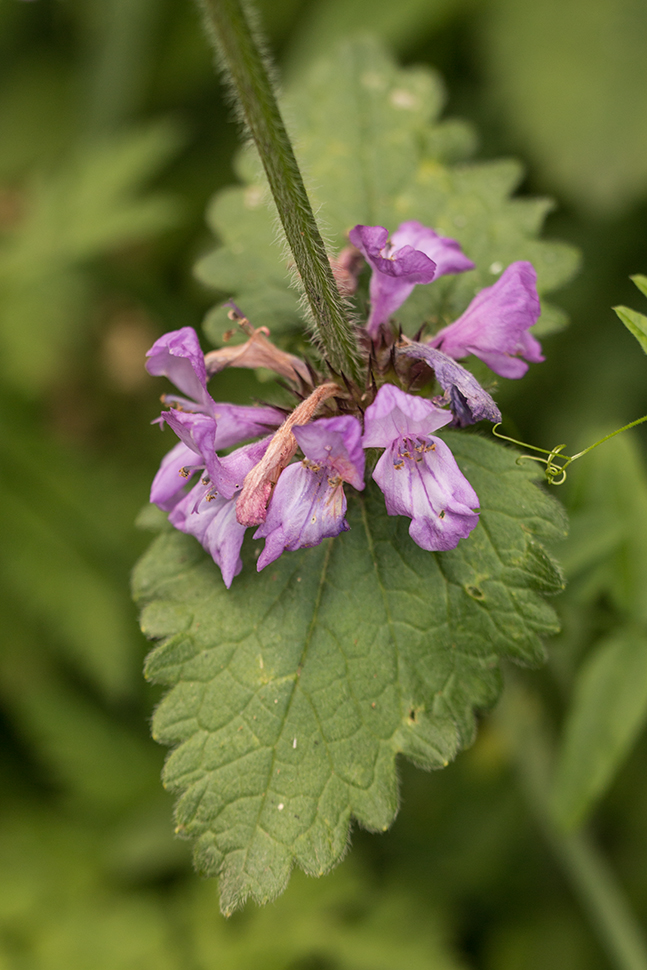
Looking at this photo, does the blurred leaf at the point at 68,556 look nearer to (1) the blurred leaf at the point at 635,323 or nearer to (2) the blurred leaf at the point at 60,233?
(2) the blurred leaf at the point at 60,233

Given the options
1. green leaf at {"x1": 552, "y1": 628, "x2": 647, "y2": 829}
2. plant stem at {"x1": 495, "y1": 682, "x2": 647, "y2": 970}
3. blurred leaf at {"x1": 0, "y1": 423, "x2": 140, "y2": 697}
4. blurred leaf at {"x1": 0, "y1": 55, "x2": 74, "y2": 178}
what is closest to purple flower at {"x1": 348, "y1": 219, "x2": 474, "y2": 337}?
green leaf at {"x1": 552, "y1": 628, "x2": 647, "y2": 829}

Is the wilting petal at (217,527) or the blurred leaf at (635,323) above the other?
the blurred leaf at (635,323)

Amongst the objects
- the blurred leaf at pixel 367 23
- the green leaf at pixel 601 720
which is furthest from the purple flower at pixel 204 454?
the blurred leaf at pixel 367 23


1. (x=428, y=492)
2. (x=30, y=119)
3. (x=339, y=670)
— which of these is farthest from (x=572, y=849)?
(x=30, y=119)

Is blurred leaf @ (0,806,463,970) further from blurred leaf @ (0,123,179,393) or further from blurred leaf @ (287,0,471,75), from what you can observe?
blurred leaf @ (287,0,471,75)

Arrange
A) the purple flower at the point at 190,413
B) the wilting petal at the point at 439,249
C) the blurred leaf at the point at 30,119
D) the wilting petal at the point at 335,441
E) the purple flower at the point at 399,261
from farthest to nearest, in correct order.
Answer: the blurred leaf at the point at 30,119 → the wilting petal at the point at 439,249 → the purple flower at the point at 190,413 → the purple flower at the point at 399,261 → the wilting petal at the point at 335,441

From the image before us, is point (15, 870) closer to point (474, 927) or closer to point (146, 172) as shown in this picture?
point (474, 927)
